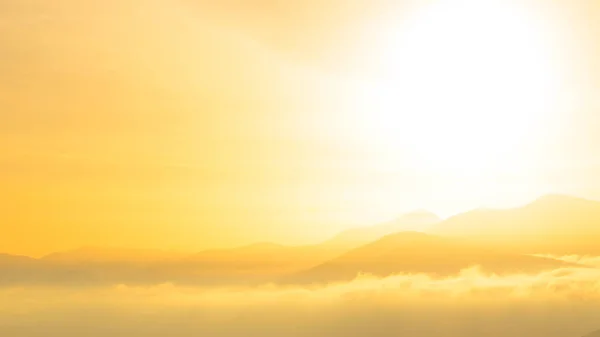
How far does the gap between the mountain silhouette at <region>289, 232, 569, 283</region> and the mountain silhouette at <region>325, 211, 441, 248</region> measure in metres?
0.16

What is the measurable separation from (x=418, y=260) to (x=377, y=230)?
1613 mm

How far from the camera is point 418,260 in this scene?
1414 centimetres

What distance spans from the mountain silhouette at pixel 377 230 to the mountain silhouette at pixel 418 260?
0.16 meters

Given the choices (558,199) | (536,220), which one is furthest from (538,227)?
(558,199)

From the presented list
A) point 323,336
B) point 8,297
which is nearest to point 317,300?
point 323,336

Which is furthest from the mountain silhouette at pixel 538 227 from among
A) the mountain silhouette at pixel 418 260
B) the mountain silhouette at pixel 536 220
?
the mountain silhouette at pixel 418 260

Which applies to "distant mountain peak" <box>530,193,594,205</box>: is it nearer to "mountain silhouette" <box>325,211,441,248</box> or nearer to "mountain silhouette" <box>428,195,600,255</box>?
"mountain silhouette" <box>428,195,600,255</box>

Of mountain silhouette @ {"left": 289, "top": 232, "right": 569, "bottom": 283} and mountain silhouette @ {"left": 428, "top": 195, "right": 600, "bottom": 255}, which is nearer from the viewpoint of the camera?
mountain silhouette @ {"left": 428, "top": 195, "right": 600, "bottom": 255}

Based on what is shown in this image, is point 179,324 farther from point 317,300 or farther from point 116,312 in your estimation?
point 317,300

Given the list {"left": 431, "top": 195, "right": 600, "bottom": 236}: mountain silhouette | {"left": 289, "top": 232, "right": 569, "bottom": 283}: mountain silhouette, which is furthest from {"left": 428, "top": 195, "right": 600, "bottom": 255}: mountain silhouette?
{"left": 289, "top": 232, "right": 569, "bottom": 283}: mountain silhouette

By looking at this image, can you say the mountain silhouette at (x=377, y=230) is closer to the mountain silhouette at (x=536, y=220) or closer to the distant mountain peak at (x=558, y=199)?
the mountain silhouette at (x=536, y=220)

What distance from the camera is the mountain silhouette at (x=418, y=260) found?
44.6 ft

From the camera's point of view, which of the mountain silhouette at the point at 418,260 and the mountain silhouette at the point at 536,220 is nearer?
the mountain silhouette at the point at 536,220

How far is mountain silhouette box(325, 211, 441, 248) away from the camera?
1325 cm
